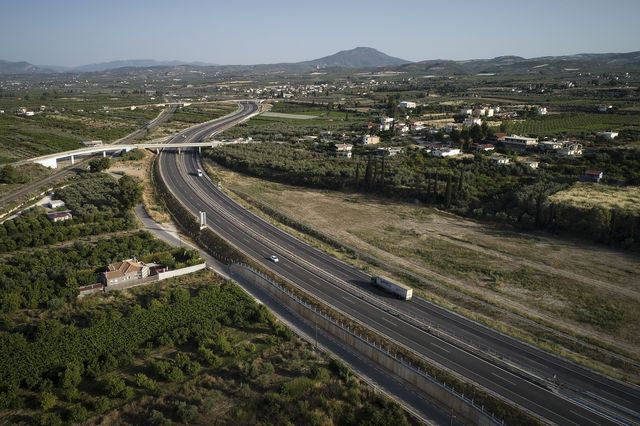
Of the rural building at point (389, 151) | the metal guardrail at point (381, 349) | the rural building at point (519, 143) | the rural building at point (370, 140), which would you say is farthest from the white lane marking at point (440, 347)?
the rural building at point (370, 140)

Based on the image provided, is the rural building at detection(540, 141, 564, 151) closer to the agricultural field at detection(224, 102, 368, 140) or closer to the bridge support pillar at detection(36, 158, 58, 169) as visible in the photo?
the agricultural field at detection(224, 102, 368, 140)

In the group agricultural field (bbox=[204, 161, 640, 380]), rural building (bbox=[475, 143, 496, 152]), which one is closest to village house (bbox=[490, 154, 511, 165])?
rural building (bbox=[475, 143, 496, 152])

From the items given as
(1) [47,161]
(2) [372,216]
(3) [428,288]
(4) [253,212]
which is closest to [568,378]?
(3) [428,288]

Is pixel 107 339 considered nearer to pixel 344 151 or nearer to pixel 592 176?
pixel 344 151

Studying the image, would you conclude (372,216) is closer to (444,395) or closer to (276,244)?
(276,244)

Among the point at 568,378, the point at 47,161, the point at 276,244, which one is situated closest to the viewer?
the point at 568,378

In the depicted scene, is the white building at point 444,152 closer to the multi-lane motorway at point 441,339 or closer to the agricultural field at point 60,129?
the multi-lane motorway at point 441,339

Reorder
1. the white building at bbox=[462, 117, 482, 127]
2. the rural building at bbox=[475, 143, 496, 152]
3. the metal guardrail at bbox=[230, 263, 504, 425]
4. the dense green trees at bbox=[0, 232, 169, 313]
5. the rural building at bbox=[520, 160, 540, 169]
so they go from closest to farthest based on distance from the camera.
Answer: the metal guardrail at bbox=[230, 263, 504, 425] → the dense green trees at bbox=[0, 232, 169, 313] → the rural building at bbox=[520, 160, 540, 169] → the rural building at bbox=[475, 143, 496, 152] → the white building at bbox=[462, 117, 482, 127]
